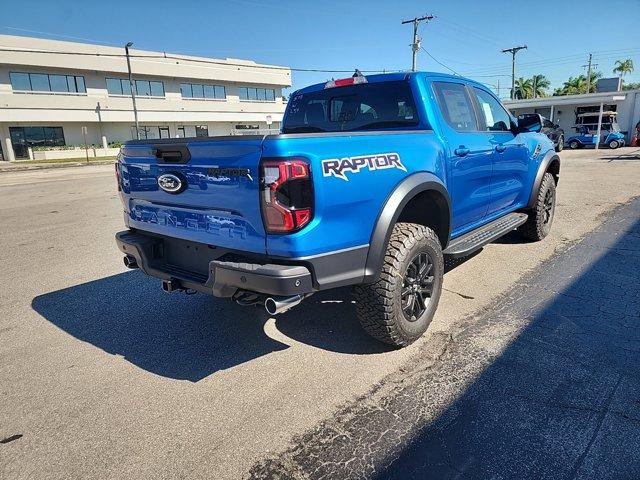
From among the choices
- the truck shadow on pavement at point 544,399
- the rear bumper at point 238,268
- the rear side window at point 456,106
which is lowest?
the truck shadow on pavement at point 544,399

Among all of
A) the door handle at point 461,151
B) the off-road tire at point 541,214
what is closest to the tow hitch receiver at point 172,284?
the door handle at point 461,151

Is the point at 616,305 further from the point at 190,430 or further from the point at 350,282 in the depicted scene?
the point at 190,430

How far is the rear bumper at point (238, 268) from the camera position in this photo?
255 centimetres

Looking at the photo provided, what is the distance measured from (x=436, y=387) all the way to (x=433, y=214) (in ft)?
5.02

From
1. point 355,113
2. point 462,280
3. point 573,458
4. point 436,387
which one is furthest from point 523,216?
point 573,458

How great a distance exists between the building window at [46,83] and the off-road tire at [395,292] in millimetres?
43877

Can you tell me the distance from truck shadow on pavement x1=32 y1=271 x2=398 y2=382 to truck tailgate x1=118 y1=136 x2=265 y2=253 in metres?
0.92

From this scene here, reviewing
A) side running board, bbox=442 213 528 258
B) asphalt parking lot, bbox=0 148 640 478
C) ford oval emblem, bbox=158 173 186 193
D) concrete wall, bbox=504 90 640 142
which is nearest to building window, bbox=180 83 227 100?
concrete wall, bbox=504 90 640 142

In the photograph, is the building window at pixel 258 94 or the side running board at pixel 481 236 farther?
the building window at pixel 258 94

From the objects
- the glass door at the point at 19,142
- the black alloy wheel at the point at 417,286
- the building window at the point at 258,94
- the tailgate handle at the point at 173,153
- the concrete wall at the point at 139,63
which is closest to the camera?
the tailgate handle at the point at 173,153

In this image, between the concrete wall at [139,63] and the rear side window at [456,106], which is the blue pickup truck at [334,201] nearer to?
the rear side window at [456,106]

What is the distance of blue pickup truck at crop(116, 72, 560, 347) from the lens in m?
2.55

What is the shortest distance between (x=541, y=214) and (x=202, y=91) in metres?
47.9

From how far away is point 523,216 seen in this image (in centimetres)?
540
